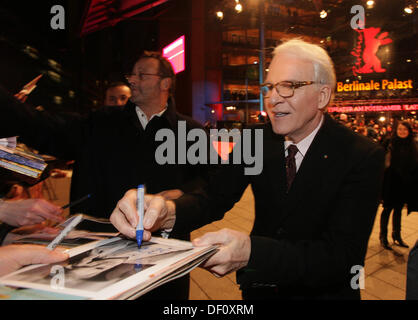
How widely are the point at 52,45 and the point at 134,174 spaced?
715 centimetres

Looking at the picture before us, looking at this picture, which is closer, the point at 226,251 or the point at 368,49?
the point at 226,251

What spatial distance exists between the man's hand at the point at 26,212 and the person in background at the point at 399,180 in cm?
460

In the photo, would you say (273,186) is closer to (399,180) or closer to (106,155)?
(106,155)

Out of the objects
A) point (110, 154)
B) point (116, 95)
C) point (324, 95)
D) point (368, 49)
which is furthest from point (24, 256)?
point (368, 49)

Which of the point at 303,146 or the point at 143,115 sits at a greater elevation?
the point at 143,115

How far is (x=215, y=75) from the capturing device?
19.7 m

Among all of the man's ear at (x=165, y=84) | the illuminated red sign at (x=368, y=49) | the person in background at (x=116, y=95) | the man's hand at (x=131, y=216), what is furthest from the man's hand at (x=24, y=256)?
the illuminated red sign at (x=368, y=49)

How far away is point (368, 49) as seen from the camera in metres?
14.8

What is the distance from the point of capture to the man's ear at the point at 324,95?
142 cm

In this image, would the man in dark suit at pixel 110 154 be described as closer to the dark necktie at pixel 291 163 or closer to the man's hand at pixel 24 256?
the dark necktie at pixel 291 163

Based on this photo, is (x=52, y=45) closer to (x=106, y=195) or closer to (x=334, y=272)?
(x=106, y=195)

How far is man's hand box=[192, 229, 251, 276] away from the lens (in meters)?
0.93

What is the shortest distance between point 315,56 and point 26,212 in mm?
1531

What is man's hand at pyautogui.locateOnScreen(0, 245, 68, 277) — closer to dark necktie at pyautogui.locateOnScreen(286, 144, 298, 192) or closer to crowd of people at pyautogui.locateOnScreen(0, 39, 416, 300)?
crowd of people at pyautogui.locateOnScreen(0, 39, 416, 300)
